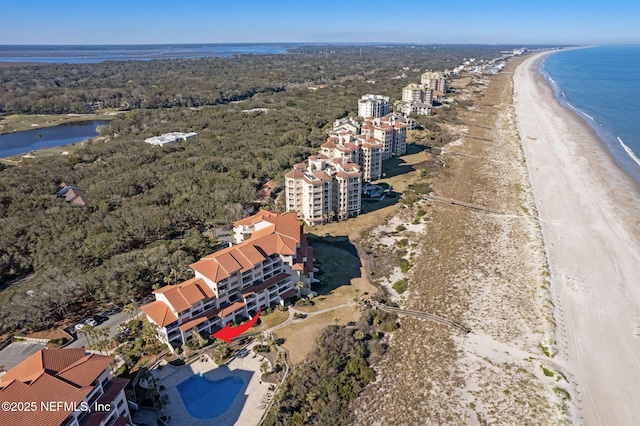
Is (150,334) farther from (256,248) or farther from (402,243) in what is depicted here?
(402,243)

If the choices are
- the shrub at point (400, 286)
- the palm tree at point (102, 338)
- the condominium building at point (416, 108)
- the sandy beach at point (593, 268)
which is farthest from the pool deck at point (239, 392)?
the condominium building at point (416, 108)

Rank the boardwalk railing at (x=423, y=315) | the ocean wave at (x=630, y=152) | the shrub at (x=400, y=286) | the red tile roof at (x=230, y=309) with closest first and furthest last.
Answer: the red tile roof at (x=230, y=309), the boardwalk railing at (x=423, y=315), the shrub at (x=400, y=286), the ocean wave at (x=630, y=152)

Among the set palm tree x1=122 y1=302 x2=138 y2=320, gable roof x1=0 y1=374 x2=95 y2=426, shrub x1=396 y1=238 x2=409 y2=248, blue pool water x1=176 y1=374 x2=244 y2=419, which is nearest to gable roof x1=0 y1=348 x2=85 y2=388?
gable roof x1=0 y1=374 x2=95 y2=426

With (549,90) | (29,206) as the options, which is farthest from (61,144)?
(549,90)

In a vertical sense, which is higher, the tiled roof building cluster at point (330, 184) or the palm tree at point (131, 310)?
the tiled roof building cluster at point (330, 184)

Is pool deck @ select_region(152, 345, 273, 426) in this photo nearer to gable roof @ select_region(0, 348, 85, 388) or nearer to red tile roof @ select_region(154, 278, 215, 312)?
red tile roof @ select_region(154, 278, 215, 312)

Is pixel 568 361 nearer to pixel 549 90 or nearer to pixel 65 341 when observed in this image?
pixel 65 341

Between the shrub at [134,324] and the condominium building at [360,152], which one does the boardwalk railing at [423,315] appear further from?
the condominium building at [360,152]
